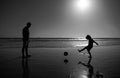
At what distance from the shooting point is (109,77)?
5.96 metres

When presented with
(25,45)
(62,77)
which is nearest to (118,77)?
(62,77)

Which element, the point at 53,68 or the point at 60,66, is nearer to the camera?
the point at 53,68

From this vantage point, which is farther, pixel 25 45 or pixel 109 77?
pixel 25 45

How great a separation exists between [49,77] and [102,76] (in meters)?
2.06

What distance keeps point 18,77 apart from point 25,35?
6.12 metres

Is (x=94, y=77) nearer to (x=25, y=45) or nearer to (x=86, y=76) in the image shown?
(x=86, y=76)

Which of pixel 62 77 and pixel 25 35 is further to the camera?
pixel 25 35

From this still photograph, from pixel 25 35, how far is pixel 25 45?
0.78m

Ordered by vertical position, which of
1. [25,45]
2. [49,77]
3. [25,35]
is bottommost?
[49,77]

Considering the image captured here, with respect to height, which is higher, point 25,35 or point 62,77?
point 25,35

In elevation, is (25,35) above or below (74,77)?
above

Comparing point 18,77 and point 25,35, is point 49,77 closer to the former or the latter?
point 18,77

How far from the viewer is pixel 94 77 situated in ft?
19.5

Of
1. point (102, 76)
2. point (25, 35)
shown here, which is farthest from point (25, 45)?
point (102, 76)
